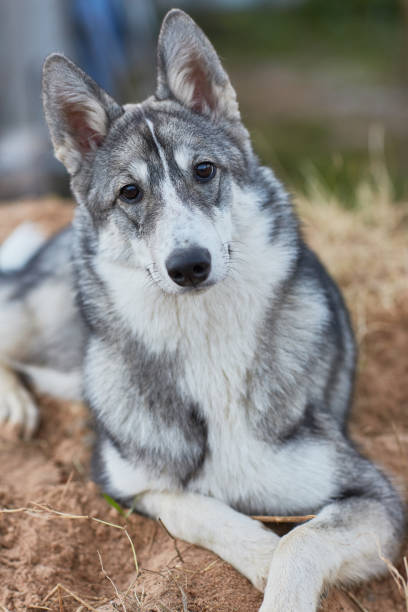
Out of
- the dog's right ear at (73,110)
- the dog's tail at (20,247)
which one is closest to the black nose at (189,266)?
the dog's right ear at (73,110)

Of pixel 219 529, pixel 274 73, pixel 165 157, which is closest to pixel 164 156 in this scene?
pixel 165 157

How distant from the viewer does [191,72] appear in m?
2.96

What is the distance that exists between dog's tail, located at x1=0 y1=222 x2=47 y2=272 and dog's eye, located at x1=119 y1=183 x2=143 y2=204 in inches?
87.1

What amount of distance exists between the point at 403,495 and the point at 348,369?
699mm

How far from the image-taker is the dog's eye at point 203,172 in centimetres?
273

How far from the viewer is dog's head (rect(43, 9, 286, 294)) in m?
2.52

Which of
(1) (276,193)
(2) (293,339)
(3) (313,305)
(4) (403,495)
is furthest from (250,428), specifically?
(1) (276,193)

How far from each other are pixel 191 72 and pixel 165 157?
0.51 m

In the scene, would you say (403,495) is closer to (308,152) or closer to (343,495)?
(343,495)

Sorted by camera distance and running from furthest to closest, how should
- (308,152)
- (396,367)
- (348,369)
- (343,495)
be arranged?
(308,152)
(396,367)
(348,369)
(343,495)

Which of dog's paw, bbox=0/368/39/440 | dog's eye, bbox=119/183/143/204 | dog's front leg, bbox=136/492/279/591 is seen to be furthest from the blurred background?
dog's front leg, bbox=136/492/279/591

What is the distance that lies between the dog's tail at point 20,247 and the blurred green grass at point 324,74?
9.97ft

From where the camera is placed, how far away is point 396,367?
429 cm

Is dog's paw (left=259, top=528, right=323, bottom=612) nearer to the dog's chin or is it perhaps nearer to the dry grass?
the dry grass
